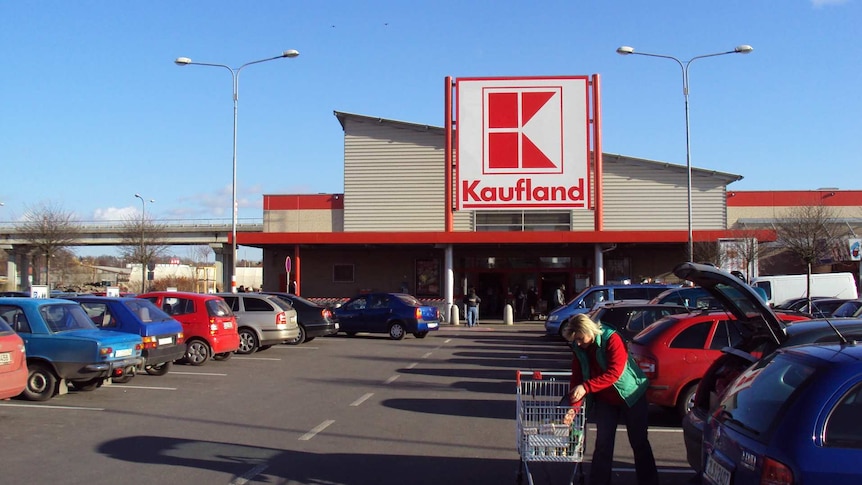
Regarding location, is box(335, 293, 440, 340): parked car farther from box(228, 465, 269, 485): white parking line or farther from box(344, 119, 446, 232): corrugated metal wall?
box(228, 465, 269, 485): white parking line

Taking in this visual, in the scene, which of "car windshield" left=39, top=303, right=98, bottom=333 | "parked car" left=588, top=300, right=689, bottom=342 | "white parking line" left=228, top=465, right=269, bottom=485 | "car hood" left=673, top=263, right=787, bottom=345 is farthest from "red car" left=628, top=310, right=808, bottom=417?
"car windshield" left=39, top=303, right=98, bottom=333

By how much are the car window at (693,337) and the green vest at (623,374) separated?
12.2 ft

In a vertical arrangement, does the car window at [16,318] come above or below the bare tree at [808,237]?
below

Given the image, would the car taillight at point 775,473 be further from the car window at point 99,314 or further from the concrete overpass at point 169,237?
the concrete overpass at point 169,237

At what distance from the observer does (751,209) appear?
42438 mm

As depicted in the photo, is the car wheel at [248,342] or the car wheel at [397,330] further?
the car wheel at [397,330]

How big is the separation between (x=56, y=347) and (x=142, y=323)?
184cm

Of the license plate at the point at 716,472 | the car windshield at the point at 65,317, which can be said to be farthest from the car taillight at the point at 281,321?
the license plate at the point at 716,472

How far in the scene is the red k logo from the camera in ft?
101

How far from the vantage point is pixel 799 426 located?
407 cm

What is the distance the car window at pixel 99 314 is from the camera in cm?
1323

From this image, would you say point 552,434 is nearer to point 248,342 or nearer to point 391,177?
point 248,342

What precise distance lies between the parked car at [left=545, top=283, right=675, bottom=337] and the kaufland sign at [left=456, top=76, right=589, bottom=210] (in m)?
8.53

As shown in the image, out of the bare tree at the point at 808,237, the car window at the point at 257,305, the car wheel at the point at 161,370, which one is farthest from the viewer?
the bare tree at the point at 808,237
